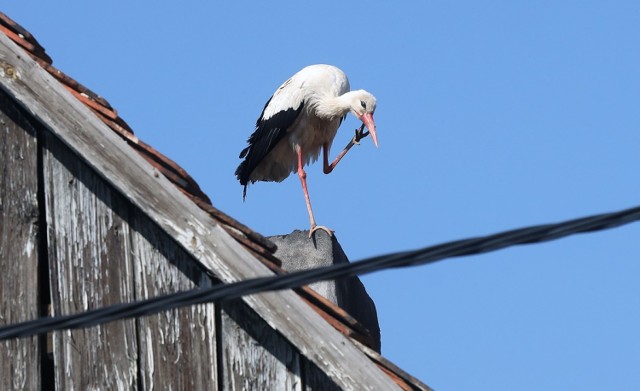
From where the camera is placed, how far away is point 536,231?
2.81 metres

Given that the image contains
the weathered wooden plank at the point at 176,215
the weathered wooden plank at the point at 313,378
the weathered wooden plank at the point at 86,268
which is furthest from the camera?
the weathered wooden plank at the point at 86,268

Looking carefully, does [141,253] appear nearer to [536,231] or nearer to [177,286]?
[177,286]

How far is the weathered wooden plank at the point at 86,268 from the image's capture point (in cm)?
446

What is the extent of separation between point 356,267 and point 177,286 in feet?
5.39

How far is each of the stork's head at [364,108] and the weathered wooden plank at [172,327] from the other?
8.43m

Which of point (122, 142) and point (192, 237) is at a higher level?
point (122, 142)

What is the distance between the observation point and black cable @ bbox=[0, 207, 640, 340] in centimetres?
278

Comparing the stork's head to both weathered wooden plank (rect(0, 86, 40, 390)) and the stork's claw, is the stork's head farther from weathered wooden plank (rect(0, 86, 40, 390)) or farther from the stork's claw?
weathered wooden plank (rect(0, 86, 40, 390))

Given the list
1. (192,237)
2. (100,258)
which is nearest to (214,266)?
(192,237)

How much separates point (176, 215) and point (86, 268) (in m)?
0.37

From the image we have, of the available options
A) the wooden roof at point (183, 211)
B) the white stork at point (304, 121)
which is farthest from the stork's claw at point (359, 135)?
the wooden roof at point (183, 211)

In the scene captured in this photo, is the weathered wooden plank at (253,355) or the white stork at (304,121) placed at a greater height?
the white stork at (304,121)

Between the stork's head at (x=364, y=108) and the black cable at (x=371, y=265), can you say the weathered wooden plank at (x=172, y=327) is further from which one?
the stork's head at (x=364, y=108)

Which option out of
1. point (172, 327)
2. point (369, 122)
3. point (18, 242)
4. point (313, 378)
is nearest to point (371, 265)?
point (313, 378)
